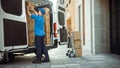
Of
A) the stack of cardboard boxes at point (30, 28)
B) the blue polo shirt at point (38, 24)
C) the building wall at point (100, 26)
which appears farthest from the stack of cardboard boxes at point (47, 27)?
the building wall at point (100, 26)

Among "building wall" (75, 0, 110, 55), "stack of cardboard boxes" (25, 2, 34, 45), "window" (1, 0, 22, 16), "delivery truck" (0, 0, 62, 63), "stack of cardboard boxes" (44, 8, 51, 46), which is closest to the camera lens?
"delivery truck" (0, 0, 62, 63)

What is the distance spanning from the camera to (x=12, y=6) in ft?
34.1

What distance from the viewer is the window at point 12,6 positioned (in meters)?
10.0

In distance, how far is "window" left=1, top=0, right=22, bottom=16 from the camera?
1000cm

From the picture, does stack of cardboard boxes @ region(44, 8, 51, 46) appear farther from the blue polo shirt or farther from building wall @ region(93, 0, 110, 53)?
building wall @ region(93, 0, 110, 53)

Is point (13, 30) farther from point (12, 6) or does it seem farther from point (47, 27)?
point (47, 27)

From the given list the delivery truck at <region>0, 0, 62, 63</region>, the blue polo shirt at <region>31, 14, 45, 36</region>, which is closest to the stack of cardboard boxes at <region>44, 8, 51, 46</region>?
the delivery truck at <region>0, 0, 62, 63</region>

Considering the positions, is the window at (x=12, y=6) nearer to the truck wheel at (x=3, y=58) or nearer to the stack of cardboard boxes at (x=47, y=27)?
the truck wheel at (x=3, y=58)

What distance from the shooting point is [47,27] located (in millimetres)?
13219

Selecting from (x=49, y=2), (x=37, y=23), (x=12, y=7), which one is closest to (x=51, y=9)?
(x=49, y=2)

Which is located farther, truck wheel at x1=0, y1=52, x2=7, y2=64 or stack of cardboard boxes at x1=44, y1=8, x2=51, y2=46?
stack of cardboard boxes at x1=44, y1=8, x2=51, y2=46

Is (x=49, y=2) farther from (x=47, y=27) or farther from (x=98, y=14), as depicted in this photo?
(x=98, y=14)

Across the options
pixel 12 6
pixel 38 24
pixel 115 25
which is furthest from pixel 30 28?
pixel 115 25

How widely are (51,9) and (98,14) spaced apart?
117 inches
